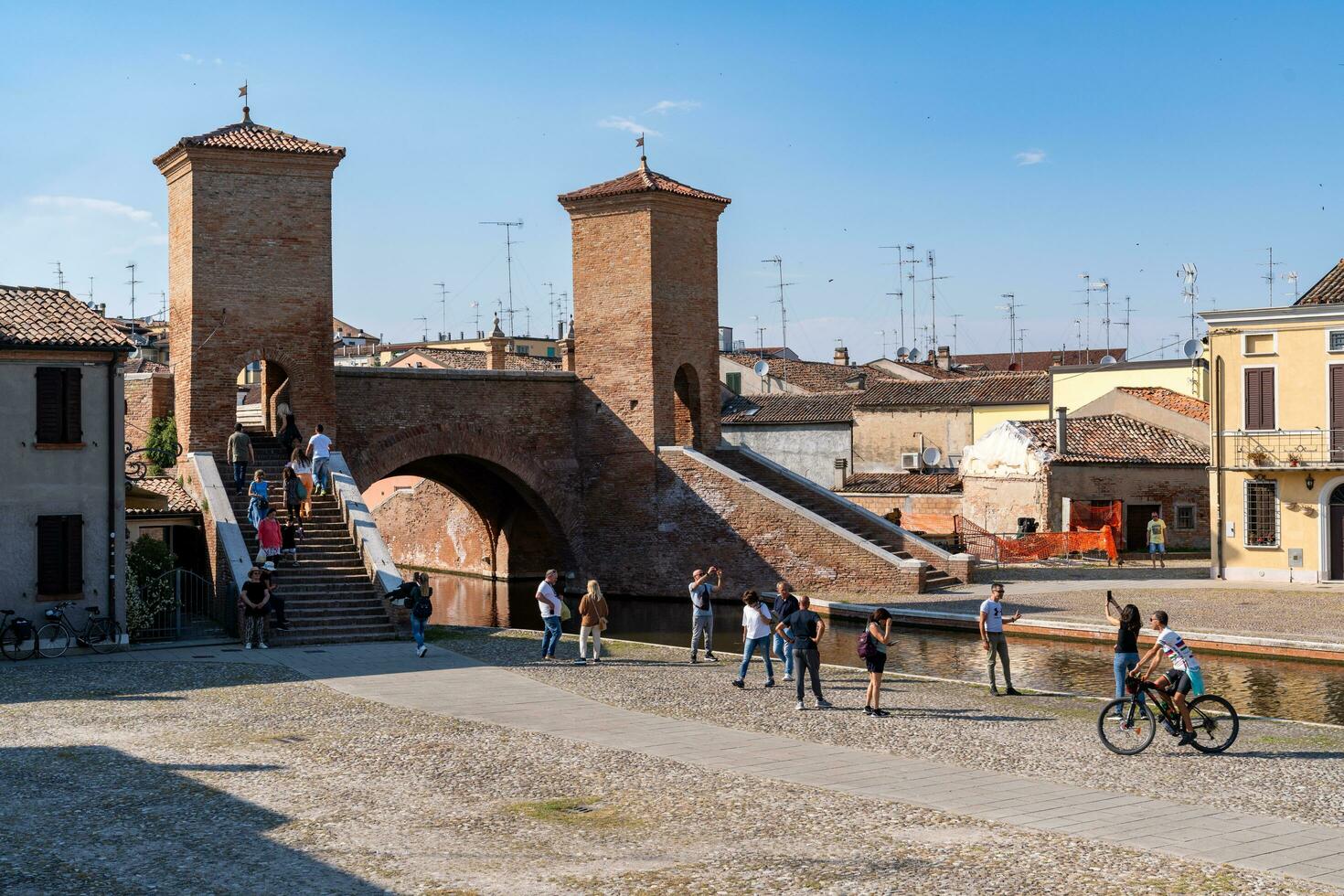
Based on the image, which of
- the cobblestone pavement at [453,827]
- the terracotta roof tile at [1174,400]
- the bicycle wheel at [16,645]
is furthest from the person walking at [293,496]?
the terracotta roof tile at [1174,400]

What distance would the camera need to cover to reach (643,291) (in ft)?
114

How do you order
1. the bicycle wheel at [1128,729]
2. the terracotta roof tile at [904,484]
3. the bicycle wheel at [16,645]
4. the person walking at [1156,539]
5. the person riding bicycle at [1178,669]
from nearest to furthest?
the bicycle wheel at [1128,729]
the person riding bicycle at [1178,669]
the bicycle wheel at [16,645]
the person walking at [1156,539]
the terracotta roof tile at [904,484]

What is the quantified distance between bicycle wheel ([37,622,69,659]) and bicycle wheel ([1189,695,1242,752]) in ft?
50.9

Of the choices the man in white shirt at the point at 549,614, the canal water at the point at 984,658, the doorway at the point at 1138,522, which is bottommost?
the canal water at the point at 984,658

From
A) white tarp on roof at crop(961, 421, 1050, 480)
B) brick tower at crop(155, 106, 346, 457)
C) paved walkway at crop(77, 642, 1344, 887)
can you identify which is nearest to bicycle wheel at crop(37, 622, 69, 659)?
paved walkway at crop(77, 642, 1344, 887)

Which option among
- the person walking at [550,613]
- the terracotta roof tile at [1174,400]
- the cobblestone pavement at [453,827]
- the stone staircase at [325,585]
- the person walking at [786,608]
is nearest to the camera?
the cobblestone pavement at [453,827]

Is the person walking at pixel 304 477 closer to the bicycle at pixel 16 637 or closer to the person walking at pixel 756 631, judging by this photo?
the bicycle at pixel 16 637

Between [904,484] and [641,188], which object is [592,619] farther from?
[904,484]

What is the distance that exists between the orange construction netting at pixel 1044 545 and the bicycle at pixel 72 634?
2275cm

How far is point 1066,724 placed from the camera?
15914mm

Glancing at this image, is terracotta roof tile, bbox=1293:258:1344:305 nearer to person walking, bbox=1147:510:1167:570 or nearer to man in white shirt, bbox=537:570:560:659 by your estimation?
person walking, bbox=1147:510:1167:570

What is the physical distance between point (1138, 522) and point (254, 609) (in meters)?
27.4

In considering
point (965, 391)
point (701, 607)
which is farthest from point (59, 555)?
point (965, 391)

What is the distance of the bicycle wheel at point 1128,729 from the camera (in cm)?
1410
